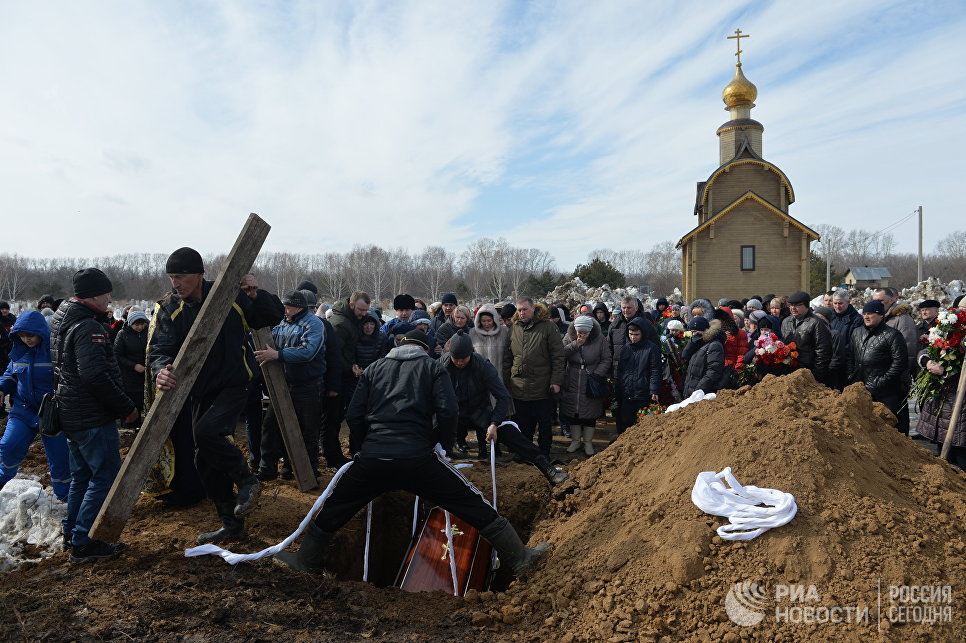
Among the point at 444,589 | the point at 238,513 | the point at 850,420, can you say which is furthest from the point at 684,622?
the point at 238,513

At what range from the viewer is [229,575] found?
11.9 ft

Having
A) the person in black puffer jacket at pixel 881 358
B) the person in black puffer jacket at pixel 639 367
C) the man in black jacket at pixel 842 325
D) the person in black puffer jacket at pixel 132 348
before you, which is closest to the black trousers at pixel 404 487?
the person in black puffer jacket at pixel 639 367

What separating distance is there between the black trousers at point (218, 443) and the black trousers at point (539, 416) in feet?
12.4

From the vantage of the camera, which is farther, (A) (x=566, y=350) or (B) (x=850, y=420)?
(A) (x=566, y=350)

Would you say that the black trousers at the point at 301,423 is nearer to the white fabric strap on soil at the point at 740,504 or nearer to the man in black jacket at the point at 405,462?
the man in black jacket at the point at 405,462

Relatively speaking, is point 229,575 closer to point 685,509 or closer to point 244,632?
point 244,632

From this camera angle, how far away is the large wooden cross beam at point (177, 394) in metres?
3.73

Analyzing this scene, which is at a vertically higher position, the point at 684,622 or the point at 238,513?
the point at 238,513

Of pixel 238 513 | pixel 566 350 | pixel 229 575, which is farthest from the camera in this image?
pixel 566 350

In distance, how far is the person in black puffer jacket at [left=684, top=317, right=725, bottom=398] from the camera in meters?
6.80

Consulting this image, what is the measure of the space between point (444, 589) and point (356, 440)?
1.27 meters

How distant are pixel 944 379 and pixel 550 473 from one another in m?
4.38

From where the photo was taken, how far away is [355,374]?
679 cm

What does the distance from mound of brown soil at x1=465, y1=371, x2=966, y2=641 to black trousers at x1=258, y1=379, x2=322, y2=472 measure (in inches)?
104
